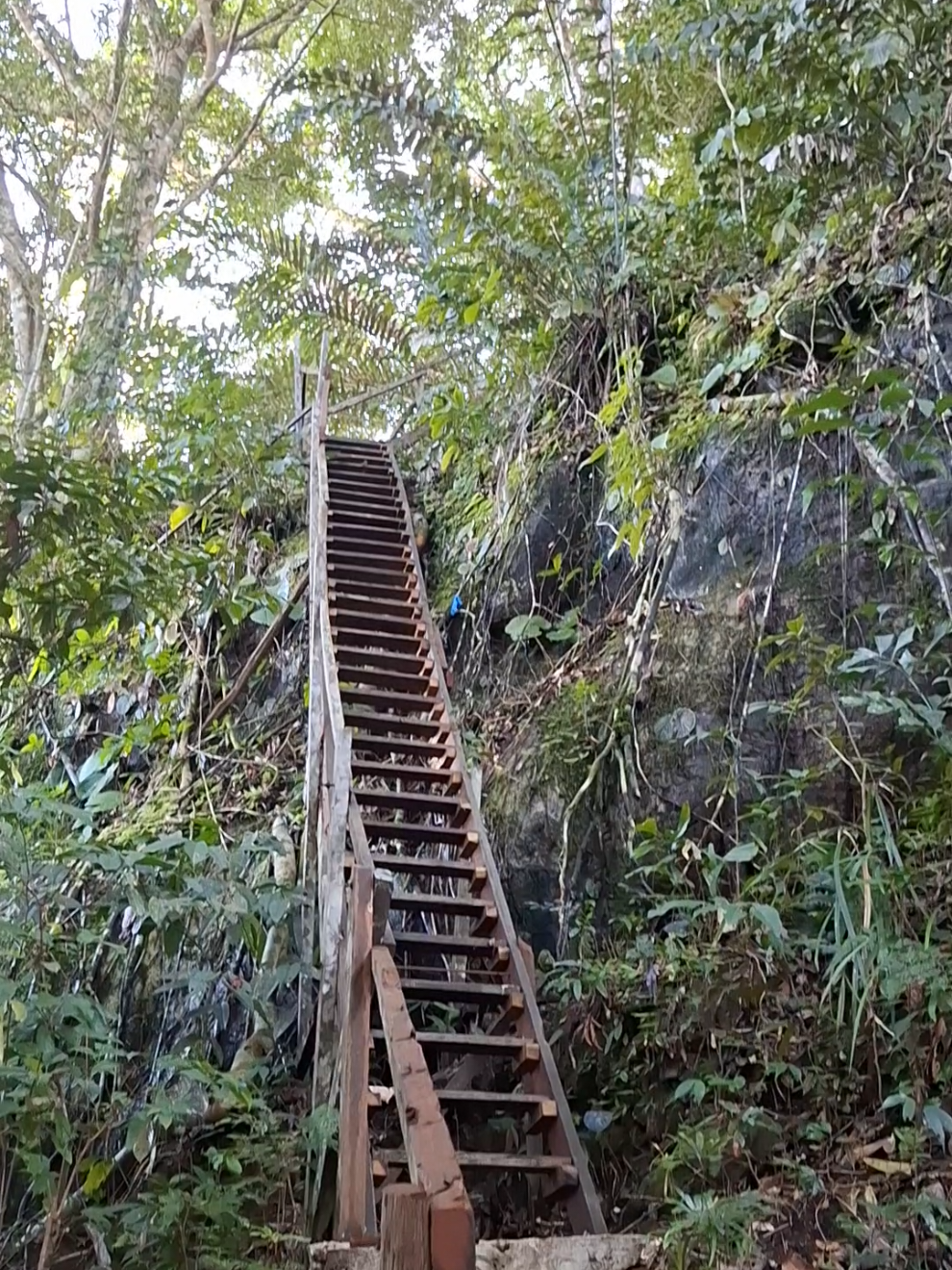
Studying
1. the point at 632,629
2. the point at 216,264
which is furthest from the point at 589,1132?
the point at 216,264

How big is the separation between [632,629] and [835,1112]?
8.04ft

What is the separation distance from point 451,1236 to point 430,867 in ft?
8.25

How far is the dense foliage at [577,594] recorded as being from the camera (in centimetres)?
328

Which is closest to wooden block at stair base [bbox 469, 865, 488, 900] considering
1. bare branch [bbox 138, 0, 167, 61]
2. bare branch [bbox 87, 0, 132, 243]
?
bare branch [bbox 87, 0, 132, 243]

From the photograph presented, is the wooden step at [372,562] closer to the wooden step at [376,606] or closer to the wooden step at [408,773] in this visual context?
the wooden step at [376,606]

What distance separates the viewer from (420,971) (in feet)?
14.6

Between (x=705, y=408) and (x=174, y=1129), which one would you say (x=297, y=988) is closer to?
(x=174, y=1129)

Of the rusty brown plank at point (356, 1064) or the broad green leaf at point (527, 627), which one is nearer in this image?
the rusty brown plank at point (356, 1064)

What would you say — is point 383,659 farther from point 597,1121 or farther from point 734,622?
point 597,1121

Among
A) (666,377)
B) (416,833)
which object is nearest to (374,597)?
(666,377)

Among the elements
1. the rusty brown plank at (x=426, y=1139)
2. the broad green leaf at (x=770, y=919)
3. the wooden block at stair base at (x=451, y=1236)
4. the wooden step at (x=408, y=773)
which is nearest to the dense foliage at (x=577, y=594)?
the broad green leaf at (x=770, y=919)

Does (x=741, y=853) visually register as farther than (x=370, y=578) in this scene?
No

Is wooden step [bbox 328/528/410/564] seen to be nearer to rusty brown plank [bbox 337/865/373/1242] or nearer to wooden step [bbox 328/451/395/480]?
wooden step [bbox 328/451/395/480]

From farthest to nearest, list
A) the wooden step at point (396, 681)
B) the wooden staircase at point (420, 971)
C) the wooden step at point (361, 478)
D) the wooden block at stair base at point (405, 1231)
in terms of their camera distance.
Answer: the wooden step at point (361, 478), the wooden step at point (396, 681), the wooden staircase at point (420, 971), the wooden block at stair base at point (405, 1231)
